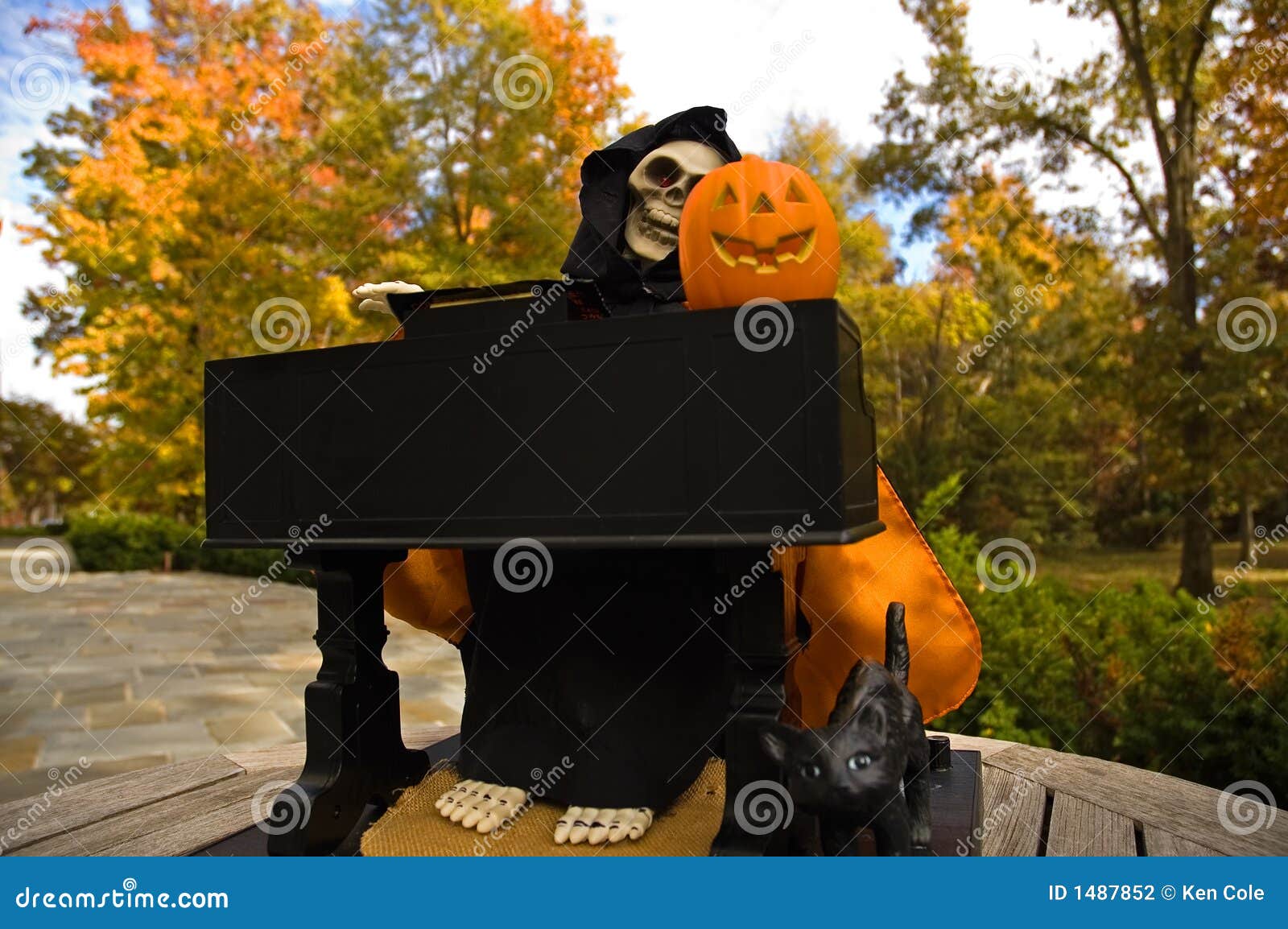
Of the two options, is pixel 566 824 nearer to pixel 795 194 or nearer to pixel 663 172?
pixel 795 194

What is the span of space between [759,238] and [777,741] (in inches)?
43.5

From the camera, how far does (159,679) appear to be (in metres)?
7.24

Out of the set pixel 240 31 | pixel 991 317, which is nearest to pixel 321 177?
pixel 240 31

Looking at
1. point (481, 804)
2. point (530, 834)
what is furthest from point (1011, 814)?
point (481, 804)

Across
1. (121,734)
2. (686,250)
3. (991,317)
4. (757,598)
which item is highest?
(991,317)

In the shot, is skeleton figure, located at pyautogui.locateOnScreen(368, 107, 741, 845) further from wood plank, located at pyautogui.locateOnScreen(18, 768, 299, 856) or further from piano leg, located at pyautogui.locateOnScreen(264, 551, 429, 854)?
wood plank, located at pyautogui.locateOnScreen(18, 768, 299, 856)

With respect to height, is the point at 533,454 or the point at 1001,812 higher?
the point at 533,454

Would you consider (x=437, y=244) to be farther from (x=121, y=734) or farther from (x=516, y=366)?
(x=516, y=366)

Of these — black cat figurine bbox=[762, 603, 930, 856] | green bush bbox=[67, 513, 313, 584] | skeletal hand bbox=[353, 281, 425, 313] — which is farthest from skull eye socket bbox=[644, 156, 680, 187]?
green bush bbox=[67, 513, 313, 584]

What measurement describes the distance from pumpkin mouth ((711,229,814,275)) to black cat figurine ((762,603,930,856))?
935 millimetres

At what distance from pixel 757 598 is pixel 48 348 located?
1416cm

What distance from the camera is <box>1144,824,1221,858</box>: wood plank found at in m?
2.38

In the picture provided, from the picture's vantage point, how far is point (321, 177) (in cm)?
1176

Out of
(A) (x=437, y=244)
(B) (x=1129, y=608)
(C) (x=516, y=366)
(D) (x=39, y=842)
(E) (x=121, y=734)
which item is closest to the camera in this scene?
(C) (x=516, y=366)
